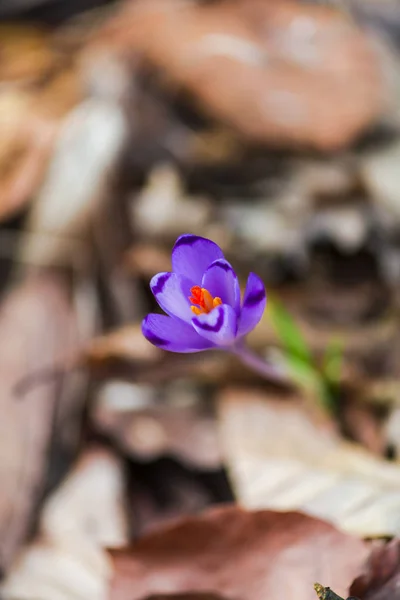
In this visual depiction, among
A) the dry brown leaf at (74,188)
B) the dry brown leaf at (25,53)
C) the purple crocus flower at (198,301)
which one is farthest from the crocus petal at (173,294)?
the dry brown leaf at (25,53)

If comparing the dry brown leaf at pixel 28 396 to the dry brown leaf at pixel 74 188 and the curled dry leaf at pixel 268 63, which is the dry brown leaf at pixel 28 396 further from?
the curled dry leaf at pixel 268 63

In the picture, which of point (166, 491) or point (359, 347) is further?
point (359, 347)

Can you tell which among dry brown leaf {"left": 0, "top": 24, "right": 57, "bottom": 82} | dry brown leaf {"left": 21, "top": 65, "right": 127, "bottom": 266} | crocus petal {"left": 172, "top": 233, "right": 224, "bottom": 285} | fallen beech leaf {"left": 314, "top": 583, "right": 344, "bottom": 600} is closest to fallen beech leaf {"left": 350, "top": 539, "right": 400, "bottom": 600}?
fallen beech leaf {"left": 314, "top": 583, "right": 344, "bottom": 600}

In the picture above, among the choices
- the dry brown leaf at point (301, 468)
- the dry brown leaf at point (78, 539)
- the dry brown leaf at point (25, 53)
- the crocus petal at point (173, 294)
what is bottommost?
the dry brown leaf at point (78, 539)

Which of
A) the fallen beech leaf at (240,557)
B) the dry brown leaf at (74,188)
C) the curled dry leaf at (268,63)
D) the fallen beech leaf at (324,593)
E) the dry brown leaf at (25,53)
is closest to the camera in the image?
the fallen beech leaf at (324,593)

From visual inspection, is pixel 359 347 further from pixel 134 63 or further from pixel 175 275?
pixel 134 63

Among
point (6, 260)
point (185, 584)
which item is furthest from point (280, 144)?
point (185, 584)
